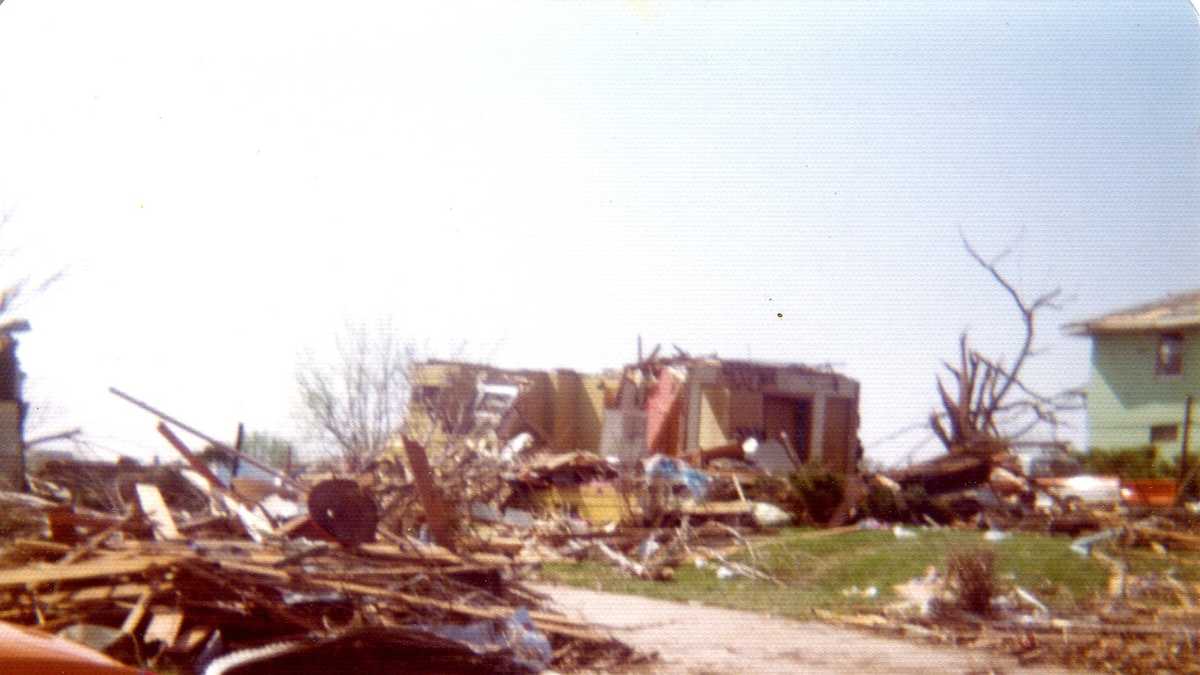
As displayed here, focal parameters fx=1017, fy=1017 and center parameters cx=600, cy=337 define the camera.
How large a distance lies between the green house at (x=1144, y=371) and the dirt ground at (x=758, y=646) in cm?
1981

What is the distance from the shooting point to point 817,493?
19719 mm

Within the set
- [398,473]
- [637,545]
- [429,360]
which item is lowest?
[637,545]

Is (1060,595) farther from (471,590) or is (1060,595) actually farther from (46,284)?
(46,284)

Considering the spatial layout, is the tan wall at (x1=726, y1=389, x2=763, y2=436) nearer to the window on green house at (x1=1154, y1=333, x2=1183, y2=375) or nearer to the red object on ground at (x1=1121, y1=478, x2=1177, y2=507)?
the red object on ground at (x1=1121, y1=478, x2=1177, y2=507)

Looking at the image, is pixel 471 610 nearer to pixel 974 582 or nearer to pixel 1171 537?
pixel 974 582

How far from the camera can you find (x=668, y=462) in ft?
69.2

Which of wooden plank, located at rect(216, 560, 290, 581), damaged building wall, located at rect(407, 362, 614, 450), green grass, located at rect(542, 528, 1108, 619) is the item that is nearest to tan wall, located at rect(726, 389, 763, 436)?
damaged building wall, located at rect(407, 362, 614, 450)

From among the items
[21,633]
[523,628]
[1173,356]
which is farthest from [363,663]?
[1173,356]

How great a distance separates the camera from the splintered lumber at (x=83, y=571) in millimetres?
7652

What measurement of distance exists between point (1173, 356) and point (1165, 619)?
21.9m

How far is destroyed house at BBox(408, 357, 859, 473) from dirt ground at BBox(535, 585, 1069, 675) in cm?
1269

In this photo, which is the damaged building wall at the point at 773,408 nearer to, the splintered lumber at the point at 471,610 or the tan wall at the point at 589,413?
the tan wall at the point at 589,413

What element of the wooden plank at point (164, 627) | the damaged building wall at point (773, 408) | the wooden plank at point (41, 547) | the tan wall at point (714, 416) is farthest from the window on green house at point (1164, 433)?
the wooden plank at point (41, 547)

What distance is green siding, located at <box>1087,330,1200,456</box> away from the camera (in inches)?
1110
